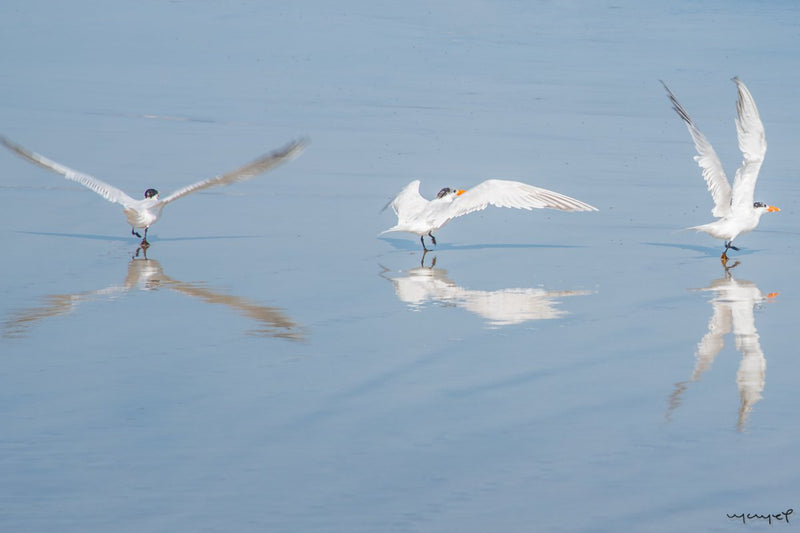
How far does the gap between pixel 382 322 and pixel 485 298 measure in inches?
49.6

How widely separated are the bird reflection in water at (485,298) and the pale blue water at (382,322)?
0.04 meters

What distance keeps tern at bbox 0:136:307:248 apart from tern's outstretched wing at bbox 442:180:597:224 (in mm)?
1795

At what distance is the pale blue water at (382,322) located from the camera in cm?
641

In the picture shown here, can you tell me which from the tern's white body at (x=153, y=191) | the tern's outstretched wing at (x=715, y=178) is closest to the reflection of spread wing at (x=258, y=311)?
the tern's white body at (x=153, y=191)

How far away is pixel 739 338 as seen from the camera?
966 centimetres

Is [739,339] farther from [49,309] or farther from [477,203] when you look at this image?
[49,309]

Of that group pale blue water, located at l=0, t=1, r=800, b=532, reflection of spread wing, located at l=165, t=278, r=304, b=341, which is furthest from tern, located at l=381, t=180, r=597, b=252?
reflection of spread wing, located at l=165, t=278, r=304, b=341

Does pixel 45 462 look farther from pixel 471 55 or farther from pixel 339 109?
pixel 471 55

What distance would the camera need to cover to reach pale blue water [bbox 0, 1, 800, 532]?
6410mm

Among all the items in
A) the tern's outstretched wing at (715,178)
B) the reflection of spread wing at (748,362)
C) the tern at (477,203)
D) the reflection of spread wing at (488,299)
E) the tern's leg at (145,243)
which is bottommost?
the reflection of spread wing at (748,362)

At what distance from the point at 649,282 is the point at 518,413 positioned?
4.21 metres

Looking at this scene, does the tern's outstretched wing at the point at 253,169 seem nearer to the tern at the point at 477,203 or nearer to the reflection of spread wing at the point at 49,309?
the tern at the point at 477,203

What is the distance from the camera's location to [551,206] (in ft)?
43.4

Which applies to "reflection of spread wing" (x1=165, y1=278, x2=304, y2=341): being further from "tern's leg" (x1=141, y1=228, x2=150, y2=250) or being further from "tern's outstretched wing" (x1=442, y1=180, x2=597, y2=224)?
"tern's outstretched wing" (x1=442, y1=180, x2=597, y2=224)
